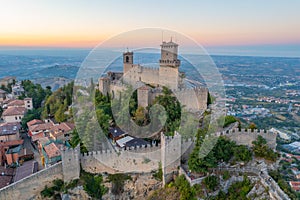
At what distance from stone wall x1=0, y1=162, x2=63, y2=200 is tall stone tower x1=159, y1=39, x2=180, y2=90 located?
38.8ft

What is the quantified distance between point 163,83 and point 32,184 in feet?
44.7

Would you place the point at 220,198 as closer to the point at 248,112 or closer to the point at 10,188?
the point at 10,188

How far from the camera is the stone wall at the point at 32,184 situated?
13.5 meters

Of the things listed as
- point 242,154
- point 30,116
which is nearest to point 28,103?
point 30,116

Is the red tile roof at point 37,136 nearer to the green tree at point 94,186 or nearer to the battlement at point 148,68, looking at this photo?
the green tree at point 94,186

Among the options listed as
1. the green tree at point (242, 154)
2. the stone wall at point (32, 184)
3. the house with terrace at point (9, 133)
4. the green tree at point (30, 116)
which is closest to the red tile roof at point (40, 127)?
the house with terrace at point (9, 133)

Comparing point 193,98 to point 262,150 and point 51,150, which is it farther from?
point 51,150

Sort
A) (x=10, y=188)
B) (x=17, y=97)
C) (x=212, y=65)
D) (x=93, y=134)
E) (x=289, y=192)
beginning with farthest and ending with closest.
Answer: (x=17, y=97) < (x=212, y=65) < (x=93, y=134) < (x=10, y=188) < (x=289, y=192)

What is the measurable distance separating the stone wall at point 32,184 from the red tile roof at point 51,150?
1463 mm

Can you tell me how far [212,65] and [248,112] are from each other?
991 inches

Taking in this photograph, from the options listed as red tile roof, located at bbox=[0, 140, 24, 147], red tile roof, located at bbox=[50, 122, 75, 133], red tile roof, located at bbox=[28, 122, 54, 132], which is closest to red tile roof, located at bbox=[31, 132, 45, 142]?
red tile roof, located at bbox=[28, 122, 54, 132]

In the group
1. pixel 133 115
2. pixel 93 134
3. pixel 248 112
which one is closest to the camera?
pixel 93 134

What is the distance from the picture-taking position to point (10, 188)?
1345cm

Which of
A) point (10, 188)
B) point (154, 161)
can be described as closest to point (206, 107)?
point (154, 161)
